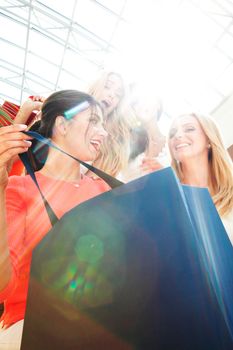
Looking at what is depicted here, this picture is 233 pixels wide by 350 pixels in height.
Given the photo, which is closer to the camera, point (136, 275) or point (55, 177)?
point (136, 275)

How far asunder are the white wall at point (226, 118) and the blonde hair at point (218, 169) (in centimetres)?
386

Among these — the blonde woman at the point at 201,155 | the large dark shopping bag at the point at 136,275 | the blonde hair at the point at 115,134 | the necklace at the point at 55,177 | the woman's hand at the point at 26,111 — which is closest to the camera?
the large dark shopping bag at the point at 136,275

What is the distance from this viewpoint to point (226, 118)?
20.6 ft

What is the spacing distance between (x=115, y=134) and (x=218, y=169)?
25.2 inches

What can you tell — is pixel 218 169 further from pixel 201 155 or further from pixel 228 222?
pixel 228 222

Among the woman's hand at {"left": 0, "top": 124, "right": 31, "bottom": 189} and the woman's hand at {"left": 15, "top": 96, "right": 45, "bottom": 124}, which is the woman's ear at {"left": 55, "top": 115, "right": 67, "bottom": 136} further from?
the woman's hand at {"left": 0, "top": 124, "right": 31, "bottom": 189}

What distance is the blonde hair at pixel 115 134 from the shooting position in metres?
1.33

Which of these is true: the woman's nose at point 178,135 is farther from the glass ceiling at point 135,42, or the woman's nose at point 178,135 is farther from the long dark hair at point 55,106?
the glass ceiling at point 135,42

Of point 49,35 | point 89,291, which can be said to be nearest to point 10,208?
point 89,291

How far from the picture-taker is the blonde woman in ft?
5.33

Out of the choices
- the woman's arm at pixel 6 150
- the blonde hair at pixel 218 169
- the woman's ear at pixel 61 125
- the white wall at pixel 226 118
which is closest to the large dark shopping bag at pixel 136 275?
the woman's arm at pixel 6 150

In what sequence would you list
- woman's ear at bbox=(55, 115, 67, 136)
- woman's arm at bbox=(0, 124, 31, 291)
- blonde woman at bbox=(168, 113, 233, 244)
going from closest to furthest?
woman's arm at bbox=(0, 124, 31, 291) < woman's ear at bbox=(55, 115, 67, 136) < blonde woman at bbox=(168, 113, 233, 244)

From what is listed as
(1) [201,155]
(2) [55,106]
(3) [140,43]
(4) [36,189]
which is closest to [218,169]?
(1) [201,155]

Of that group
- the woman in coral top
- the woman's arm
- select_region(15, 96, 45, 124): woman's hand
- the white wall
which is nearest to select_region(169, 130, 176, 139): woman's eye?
the woman in coral top
